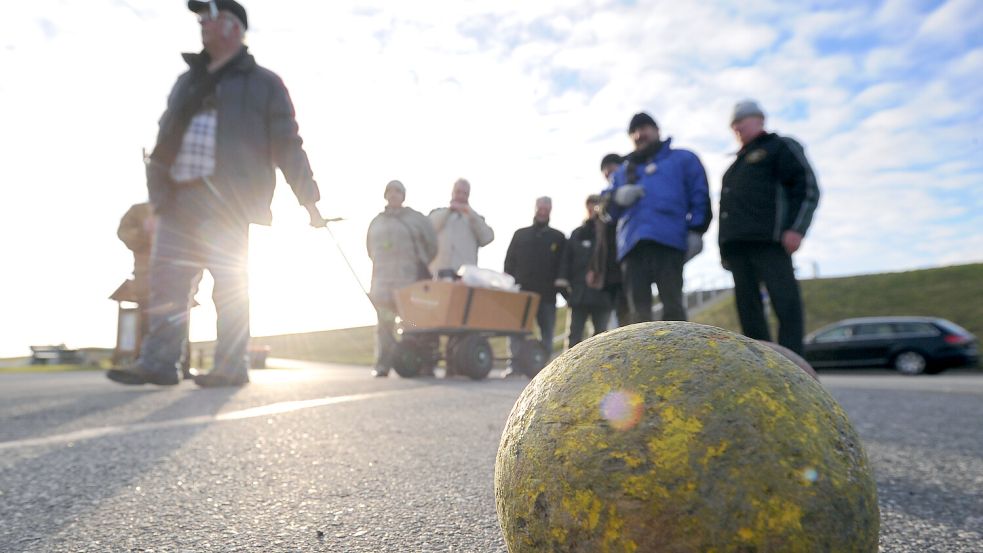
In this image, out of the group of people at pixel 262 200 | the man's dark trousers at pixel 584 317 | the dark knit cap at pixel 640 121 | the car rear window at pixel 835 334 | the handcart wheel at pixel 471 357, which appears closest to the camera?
the group of people at pixel 262 200

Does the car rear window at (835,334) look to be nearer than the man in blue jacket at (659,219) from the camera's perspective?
No

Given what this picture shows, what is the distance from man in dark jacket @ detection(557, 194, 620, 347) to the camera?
7.68 meters

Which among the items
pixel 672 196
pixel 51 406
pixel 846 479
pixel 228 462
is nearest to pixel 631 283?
pixel 672 196

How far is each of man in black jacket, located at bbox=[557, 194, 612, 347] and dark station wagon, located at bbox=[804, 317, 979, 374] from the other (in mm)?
9220

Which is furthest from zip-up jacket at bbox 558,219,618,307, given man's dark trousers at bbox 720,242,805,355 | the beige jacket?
man's dark trousers at bbox 720,242,805,355

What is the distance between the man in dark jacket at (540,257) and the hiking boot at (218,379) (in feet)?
13.6

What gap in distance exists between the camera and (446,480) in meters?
2.27

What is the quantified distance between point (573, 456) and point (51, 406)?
4.94 meters

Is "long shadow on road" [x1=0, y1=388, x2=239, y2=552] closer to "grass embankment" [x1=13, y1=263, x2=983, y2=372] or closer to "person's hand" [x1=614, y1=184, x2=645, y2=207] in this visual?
"person's hand" [x1=614, y1=184, x2=645, y2=207]

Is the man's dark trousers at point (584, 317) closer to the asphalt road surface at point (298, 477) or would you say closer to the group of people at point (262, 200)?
the group of people at point (262, 200)

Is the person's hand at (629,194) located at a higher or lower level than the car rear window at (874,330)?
higher

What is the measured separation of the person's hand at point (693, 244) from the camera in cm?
459

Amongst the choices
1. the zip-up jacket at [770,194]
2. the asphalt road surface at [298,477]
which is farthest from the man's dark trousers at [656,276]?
the asphalt road surface at [298,477]

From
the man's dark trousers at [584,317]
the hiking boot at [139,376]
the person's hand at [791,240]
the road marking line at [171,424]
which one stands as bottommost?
the road marking line at [171,424]
